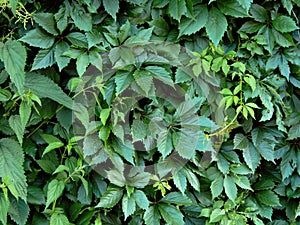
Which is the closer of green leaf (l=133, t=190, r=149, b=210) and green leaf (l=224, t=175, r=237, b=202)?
green leaf (l=133, t=190, r=149, b=210)

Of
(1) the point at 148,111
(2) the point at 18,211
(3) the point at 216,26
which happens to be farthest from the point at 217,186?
(2) the point at 18,211

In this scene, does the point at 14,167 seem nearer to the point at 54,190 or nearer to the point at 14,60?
the point at 54,190

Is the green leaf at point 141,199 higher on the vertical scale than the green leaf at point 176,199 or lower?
higher

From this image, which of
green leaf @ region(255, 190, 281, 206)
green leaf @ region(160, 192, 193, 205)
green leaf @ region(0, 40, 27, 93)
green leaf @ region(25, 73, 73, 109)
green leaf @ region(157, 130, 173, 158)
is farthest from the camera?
green leaf @ region(255, 190, 281, 206)

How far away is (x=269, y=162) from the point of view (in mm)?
1859

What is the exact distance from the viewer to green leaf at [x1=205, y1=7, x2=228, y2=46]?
158 centimetres

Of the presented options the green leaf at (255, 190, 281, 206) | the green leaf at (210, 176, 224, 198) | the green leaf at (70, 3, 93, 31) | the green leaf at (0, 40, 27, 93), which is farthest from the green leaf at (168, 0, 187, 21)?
the green leaf at (255, 190, 281, 206)

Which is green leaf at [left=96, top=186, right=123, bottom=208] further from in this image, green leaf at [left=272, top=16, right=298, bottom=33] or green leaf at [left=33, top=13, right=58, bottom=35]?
green leaf at [left=272, top=16, right=298, bottom=33]

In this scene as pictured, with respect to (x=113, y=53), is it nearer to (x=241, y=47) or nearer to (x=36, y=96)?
(x=36, y=96)

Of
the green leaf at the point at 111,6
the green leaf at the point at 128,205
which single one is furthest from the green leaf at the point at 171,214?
the green leaf at the point at 111,6

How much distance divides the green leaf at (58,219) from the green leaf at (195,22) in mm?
815

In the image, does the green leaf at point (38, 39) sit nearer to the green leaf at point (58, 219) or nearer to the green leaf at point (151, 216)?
the green leaf at point (58, 219)

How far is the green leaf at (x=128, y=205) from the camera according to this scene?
1.55 meters

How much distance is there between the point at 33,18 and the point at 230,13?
2.42ft
